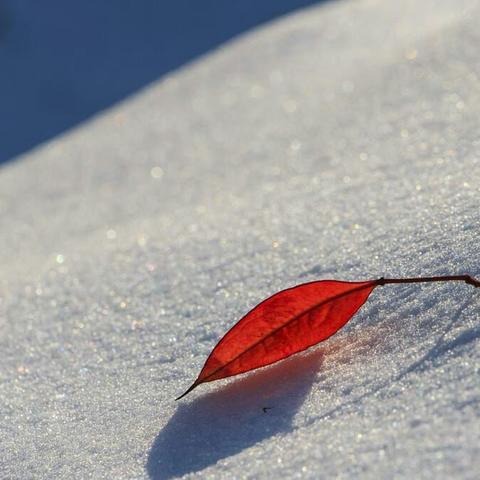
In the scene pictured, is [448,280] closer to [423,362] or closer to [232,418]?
[423,362]

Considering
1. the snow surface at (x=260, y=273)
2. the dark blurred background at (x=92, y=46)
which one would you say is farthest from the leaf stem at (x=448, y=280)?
the dark blurred background at (x=92, y=46)

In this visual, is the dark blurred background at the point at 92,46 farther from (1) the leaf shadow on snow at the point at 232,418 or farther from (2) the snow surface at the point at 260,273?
(1) the leaf shadow on snow at the point at 232,418

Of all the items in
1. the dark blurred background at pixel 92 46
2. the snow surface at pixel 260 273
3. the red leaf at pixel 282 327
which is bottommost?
the dark blurred background at pixel 92 46

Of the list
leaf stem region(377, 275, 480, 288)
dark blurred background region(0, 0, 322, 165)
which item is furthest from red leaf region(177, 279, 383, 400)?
dark blurred background region(0, 0, 322, 165)

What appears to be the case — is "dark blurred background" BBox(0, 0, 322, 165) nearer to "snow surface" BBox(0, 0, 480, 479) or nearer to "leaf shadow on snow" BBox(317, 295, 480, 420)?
"snow surface" BBox(0, 0, 480, 479)

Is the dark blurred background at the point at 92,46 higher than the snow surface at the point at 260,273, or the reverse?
the snow surface at the point at 260,273

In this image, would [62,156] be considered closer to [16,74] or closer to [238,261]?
[238,261]
